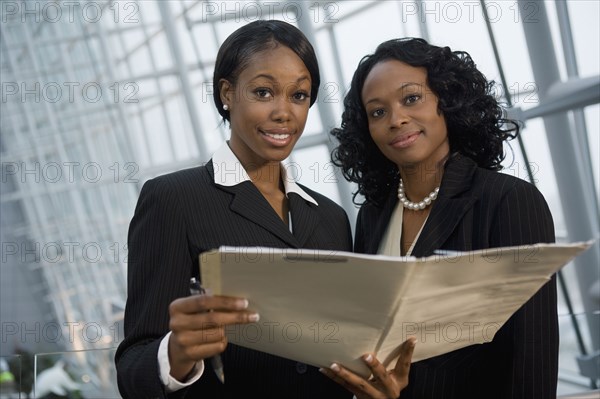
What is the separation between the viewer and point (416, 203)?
6.45 ft

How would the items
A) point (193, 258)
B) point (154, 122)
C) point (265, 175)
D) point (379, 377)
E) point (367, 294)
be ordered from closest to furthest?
point (367, 294)
point (379, 377)
point (193, 258)
point (265, 175)
point (154, 122)

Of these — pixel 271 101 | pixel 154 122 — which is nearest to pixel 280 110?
pixel 271 101

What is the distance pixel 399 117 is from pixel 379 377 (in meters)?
0.69

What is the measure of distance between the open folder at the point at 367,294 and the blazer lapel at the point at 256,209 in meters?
0.35

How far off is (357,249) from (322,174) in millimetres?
2883

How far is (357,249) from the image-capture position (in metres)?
2.13

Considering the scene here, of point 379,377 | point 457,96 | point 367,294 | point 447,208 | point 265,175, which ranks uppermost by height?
point 457,96

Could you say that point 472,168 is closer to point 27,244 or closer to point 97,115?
point 97,115

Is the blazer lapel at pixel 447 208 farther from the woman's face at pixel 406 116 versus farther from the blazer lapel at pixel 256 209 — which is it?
the blazer lapel at pixel 256 209

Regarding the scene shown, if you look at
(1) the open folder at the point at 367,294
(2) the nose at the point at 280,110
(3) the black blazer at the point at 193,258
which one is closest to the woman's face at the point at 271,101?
(2) the nose at the point at 280,110

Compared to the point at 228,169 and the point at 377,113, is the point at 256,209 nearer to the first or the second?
the point at 228,169

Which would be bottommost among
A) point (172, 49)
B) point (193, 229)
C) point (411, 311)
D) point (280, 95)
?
point (411, 311)

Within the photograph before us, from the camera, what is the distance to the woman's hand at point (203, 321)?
1260 millimetres

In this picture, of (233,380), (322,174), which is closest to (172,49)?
(322,174)
